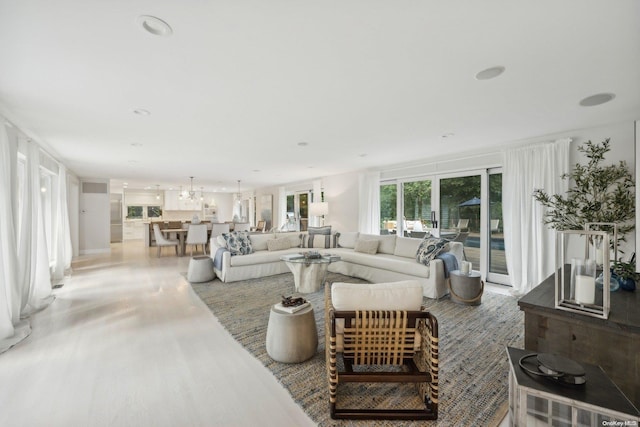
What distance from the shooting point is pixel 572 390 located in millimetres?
1064

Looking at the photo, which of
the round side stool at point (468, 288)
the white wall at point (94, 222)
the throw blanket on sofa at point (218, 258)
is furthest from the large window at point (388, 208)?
the white wall at point (94, 222)

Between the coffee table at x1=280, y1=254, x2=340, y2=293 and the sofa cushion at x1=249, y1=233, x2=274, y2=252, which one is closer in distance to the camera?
the coffee table at x1=280, y1=254, x2=340, y2=293

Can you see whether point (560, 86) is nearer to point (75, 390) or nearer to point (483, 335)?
point (483, 335)

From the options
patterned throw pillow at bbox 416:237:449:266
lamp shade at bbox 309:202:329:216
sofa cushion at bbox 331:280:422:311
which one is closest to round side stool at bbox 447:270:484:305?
patterned throw pillow at bbox 416:237:449:266

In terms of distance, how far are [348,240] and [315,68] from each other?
421 centimetres

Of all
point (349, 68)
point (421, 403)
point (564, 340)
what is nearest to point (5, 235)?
point (349, 68)

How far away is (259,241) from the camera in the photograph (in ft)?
18.3

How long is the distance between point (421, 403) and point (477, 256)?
12.7 ft

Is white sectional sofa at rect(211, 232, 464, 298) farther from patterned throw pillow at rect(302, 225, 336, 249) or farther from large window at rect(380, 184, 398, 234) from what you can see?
large window at rect(380, 184, 398, 234)

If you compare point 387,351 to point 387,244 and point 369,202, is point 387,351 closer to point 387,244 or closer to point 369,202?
point 387,244

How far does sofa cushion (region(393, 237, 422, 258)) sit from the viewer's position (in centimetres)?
455

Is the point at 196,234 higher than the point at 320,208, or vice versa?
the point at 320,208

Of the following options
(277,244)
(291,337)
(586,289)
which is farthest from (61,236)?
(586,289)

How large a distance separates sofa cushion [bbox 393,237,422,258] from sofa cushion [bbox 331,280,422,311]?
2953 mm
